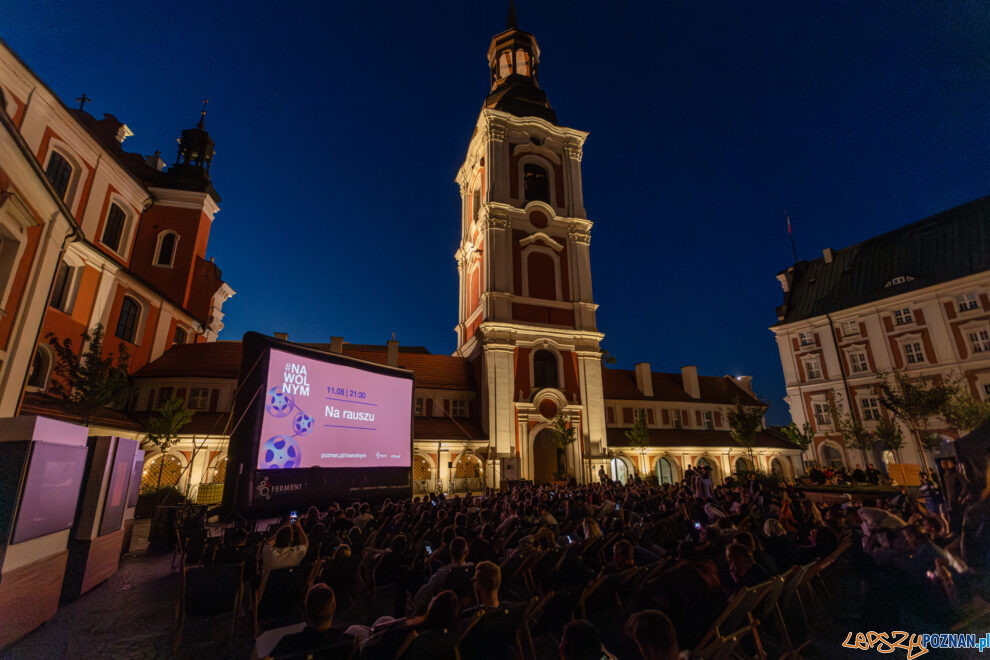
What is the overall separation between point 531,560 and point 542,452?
22895 mm

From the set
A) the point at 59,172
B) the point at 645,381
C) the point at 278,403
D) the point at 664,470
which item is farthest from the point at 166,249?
the point at 664,470

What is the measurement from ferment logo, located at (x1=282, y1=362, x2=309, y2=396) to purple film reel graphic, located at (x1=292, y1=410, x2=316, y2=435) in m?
0.69

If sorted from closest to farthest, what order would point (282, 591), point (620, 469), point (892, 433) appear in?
point (282, 591)
point (892, 433)
point (620, 469)

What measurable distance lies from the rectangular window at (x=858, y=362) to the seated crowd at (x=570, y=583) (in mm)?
31419

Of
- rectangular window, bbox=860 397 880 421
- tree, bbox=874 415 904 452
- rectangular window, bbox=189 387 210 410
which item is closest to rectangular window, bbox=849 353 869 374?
rectangular window, bbox=860 397 880 421

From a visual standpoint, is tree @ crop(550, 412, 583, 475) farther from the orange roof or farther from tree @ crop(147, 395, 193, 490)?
tree @ crop(147, 395, 193, 490)

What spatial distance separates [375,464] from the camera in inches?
634

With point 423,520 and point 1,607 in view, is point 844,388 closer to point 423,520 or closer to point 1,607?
point 423,520

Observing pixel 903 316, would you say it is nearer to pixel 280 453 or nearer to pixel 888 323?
pixel 888 323

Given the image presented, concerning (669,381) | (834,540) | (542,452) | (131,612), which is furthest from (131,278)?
(669,381)

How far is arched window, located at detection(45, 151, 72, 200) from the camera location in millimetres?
20641

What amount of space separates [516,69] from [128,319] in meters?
37.0

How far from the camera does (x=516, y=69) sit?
134ft

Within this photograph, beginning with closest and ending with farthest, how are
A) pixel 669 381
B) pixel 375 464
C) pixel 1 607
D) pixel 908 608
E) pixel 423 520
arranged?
pixel 908 608
pixel 1 607
pixel 423 520
pixel 375 464
pixel 669 381
